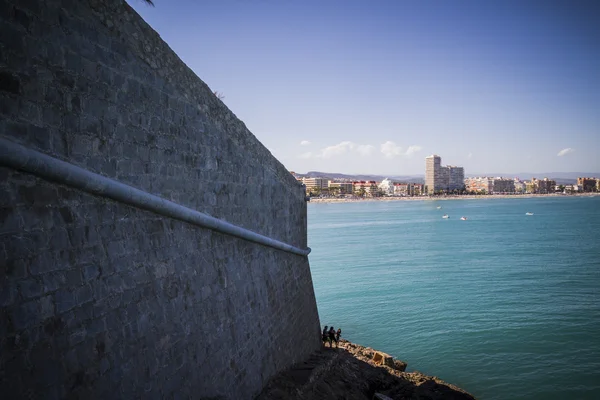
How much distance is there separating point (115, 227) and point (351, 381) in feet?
31.2

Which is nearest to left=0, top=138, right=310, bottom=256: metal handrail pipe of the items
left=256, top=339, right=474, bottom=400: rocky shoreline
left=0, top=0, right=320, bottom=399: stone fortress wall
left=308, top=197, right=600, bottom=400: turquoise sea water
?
left=0, top=0, right=320, bottom=399: stone fortress wall

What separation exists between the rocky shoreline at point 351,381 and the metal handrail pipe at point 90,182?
3979 millimetres

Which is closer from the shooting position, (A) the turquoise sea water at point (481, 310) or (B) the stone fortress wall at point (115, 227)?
(B) the stone fortress wall at point (115, 227)

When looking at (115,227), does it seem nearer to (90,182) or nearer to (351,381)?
(90,182)

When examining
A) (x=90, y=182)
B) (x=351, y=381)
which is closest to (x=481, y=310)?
(x=351, y=381)

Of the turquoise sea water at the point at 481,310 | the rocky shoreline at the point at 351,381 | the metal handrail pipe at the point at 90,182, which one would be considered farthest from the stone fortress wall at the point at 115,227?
the turquoise sea water at the point at 481,310

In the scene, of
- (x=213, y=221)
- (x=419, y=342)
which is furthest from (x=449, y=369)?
(x=213, y=221)

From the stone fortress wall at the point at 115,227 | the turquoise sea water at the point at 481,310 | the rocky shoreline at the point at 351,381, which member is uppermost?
the stone fortress wall at the point at 115,227

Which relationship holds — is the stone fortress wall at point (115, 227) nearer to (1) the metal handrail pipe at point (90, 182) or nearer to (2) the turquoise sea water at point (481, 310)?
(1) the metal handrail pipe at point (90, 182)

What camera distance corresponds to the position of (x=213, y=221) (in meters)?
6.98

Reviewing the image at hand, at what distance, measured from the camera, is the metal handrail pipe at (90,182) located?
3.60 m

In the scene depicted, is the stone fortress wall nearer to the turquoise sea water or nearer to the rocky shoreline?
the rocky shoreline

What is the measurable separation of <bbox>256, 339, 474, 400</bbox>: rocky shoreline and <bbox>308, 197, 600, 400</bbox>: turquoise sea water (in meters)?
2.71

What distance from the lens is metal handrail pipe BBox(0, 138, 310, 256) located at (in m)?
3.60
